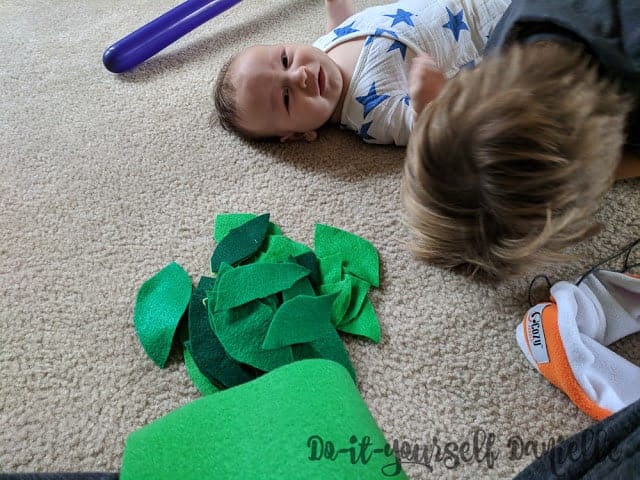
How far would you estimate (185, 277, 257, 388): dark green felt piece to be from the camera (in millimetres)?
661

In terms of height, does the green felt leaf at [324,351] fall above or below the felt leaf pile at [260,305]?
below

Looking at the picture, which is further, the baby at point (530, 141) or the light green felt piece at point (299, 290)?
the light green felt piece at point (299, 290)

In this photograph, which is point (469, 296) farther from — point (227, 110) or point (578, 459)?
point (227, 110)

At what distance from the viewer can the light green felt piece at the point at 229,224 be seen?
2.68 ft

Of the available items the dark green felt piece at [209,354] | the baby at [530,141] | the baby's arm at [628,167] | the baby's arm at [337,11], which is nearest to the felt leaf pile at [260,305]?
the dark green felt piece at [209,354]

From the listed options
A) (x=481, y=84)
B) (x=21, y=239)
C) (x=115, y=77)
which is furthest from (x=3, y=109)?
(x=481, y=84)

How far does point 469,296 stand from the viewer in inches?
29.1

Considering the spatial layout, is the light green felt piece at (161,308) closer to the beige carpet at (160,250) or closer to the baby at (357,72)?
the beige carpet at (160,250)

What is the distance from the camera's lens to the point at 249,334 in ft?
2.23

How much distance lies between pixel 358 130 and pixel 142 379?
0.54 metres

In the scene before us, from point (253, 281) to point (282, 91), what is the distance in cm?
39

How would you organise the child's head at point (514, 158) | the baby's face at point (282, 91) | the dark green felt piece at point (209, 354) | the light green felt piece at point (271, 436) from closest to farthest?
the light green felt piece at point (271, 436) → the child's head at point (514, 158) → the dark green felt piece at point (209, 354) → the baby's face at point (282, 91)

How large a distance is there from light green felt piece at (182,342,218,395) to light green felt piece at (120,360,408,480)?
180 millimetres

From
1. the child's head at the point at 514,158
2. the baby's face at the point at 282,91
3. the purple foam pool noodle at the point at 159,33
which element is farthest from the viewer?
the purple foam pool noodle at the point at 159,33
